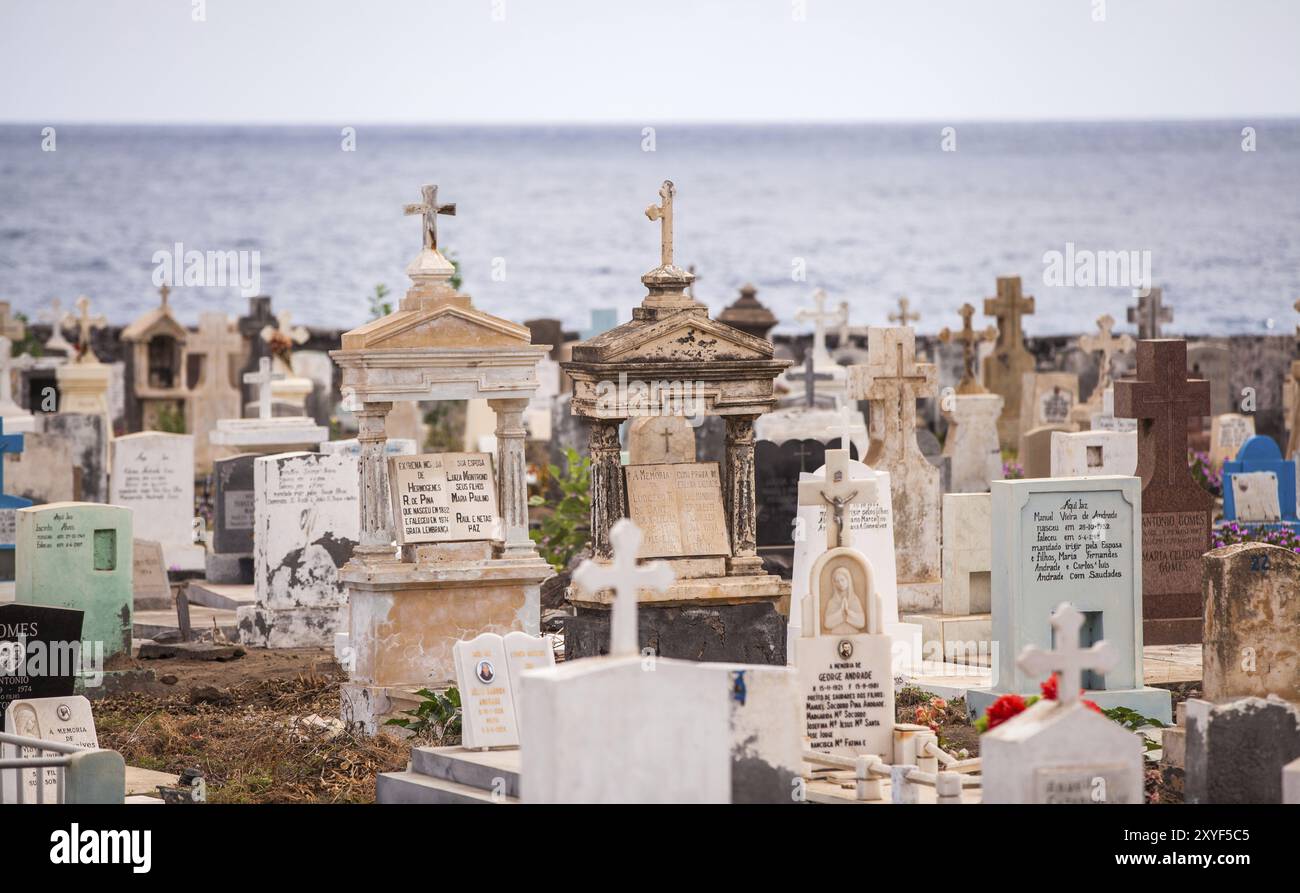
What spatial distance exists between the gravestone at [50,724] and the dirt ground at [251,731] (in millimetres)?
661

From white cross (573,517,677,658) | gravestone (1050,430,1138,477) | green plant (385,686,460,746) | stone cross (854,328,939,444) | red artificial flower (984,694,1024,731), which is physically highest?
stone cross (854,328,939,444)

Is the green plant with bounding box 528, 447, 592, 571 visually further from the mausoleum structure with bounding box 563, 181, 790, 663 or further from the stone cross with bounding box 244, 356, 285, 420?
the mausoleum structure with bounding box 563, 181, 790, 663

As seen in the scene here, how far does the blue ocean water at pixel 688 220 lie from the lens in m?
79.5

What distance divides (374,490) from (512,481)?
78 centimetres

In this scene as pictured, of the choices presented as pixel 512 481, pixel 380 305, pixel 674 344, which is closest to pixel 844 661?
pixel 674 344

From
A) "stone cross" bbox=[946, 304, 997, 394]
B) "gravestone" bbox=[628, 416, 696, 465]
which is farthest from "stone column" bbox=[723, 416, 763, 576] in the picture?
"stone cross" bbox=[946, 304, 997, 394]

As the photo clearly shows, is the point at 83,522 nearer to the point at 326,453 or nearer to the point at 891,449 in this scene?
the point at 326,453

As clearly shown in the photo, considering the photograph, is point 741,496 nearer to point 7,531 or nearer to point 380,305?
point 7,531

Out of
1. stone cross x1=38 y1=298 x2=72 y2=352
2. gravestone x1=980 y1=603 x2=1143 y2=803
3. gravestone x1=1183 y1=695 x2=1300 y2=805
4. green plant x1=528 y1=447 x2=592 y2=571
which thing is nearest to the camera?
gravestone x1=980 y1=603 x2=1143 y2=803

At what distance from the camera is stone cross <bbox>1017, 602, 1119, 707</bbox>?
788 centimetres

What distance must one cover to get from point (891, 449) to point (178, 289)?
68161 mm

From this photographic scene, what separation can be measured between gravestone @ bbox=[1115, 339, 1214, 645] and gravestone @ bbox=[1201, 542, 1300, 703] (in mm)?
3869

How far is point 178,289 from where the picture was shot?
80.4 metres
